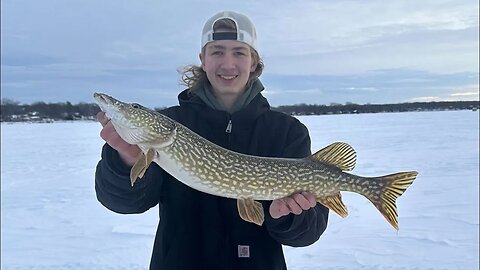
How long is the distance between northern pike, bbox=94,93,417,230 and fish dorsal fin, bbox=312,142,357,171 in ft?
0.08

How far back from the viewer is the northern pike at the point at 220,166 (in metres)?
2.26

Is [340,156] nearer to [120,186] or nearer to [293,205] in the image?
[293,205]

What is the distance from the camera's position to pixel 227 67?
2.43 meters

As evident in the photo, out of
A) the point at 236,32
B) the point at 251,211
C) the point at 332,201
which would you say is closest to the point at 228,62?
the point at 236,32

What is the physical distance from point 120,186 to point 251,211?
59 cm

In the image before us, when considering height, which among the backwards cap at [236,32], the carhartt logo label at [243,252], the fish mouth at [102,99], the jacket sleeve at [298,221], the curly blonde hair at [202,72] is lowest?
the carhartt logo label at [243,252]

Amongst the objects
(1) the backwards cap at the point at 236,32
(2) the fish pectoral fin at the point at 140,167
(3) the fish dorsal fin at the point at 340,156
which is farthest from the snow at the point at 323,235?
(2) the fish pectoral fin at the point at 140,167

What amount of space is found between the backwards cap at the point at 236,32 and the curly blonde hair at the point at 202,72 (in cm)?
3

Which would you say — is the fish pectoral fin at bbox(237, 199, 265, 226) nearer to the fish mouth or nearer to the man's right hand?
the man's right hand

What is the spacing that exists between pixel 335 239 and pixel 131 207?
378 centimetres

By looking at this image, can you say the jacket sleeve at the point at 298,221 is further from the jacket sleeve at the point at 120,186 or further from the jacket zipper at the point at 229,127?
the jacket sleeve at the point at 120,186

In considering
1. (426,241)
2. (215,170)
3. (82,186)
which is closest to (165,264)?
(215,170)

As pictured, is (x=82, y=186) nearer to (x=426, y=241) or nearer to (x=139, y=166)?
(x=426, y=241)

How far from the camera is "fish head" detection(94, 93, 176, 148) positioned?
2.25 m
